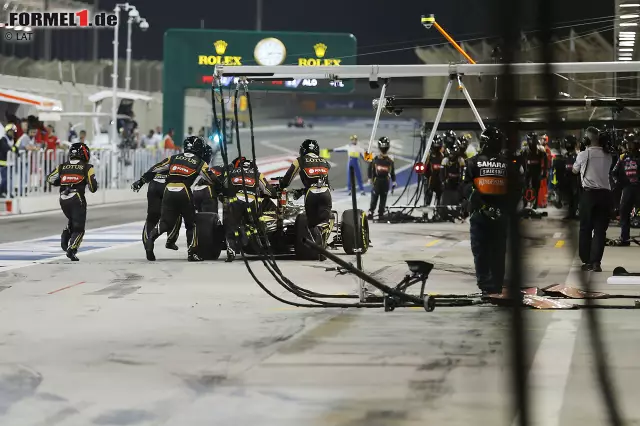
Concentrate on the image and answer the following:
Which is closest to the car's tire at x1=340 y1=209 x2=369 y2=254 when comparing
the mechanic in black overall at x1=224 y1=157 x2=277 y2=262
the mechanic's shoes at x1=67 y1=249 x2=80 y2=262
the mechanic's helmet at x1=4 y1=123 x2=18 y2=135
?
the mechanic in black overall at x1=224 y1=157 x2=277 y2=262

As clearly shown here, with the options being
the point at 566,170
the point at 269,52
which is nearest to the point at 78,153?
the point at 566,170

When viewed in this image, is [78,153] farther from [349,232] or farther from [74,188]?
[349,232]

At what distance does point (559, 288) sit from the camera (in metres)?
13.0

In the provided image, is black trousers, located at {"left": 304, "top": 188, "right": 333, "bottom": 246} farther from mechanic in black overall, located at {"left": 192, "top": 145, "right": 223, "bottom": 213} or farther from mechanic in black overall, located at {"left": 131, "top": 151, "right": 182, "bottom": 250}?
mechanic in black overall, located at {"left": 192, "top": 145, "right": 223, "bottom": 213}

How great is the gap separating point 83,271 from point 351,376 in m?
7.83

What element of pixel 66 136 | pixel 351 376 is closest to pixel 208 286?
pixel 351 376

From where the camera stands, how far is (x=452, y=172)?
1045 inches

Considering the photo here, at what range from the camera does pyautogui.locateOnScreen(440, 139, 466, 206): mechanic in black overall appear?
26.4 meters

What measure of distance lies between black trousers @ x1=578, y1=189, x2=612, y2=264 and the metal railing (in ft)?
48.0

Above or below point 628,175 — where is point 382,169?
below

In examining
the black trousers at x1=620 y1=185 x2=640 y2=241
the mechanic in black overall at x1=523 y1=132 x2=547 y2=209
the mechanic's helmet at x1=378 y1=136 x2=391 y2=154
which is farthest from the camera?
the mechanic in black overall at x1=523 y1=132 x2=547 y2=209

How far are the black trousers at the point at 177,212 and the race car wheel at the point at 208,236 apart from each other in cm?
14

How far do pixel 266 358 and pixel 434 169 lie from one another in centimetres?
1826

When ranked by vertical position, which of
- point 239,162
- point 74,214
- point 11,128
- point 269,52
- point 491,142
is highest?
point 269,52
